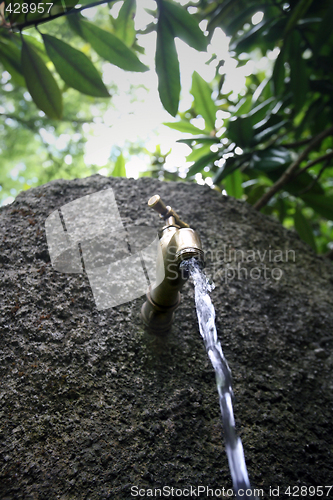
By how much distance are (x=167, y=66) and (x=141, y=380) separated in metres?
0.78

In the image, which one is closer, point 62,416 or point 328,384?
point 62,416

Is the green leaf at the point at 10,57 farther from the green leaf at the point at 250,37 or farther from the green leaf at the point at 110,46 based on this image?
the green leaf at the point at 250,37

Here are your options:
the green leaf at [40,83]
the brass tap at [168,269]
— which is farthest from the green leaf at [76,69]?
the brass tap at [168,269]

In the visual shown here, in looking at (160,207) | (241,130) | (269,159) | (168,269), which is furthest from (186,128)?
(168,269)

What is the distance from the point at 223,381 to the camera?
54 cm

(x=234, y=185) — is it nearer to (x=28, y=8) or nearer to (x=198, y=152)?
(x=198, y=152)

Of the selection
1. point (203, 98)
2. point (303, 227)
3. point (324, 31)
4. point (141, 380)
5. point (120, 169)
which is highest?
point (324, 31)

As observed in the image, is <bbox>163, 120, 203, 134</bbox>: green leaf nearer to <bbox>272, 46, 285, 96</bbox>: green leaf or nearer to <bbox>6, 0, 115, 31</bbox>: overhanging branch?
<bbox>272, 46, 285, 96</bbox>: green leaf

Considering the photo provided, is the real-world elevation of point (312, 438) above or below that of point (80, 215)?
below

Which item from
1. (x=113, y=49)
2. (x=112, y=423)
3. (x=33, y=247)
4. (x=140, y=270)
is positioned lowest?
(x=112, y=423)

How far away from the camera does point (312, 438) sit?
617mm

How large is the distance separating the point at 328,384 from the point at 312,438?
0.13 metres

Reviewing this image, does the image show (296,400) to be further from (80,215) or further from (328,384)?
(80,215)

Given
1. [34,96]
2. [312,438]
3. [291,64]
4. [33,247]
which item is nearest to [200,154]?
[291,64]
